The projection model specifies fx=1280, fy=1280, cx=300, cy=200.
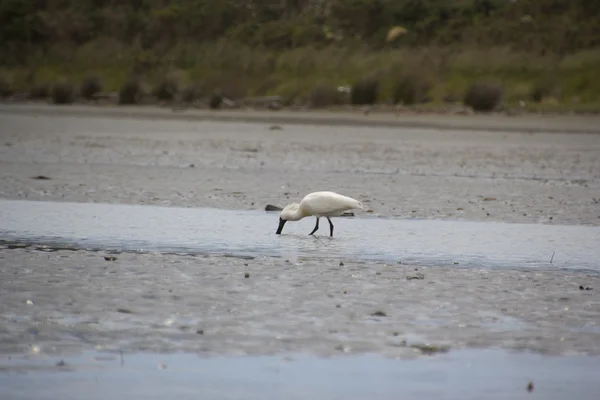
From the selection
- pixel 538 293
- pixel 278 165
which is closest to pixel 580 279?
pixel 538 293

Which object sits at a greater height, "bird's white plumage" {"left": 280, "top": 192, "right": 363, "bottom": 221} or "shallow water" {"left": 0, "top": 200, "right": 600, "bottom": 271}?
"bird's white plumage" {"left": 280, "top": 192, "right": 363, "bottom": 221}

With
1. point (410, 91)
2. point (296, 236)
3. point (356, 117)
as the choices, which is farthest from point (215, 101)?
point (296, 236)

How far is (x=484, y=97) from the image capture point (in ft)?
136

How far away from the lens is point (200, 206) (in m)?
14.8

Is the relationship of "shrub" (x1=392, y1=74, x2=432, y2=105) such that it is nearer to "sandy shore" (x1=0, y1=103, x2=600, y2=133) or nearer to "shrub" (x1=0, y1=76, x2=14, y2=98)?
"sandy shore" (x1=0, y1=103, x2=600, y2=133)

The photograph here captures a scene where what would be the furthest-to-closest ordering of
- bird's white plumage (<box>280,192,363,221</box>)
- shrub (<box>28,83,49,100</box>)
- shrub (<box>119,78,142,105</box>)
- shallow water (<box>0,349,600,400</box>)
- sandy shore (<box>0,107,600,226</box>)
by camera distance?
1. shrub (<box>28,83,49,100</box>)
2. shrub (<box>119,78,142,105</box>)
3. sandy shore (<box>0,107,600,226</box>)
4. bird's white plumage (<box>280,192,363,221</box>)
5. shallow water (<box>0,349,600,400</box>)

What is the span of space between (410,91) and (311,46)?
25.4 meters

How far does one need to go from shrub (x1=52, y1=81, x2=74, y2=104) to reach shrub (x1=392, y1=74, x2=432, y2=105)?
12208 millimetres

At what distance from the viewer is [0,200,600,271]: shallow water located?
10781 millimetres

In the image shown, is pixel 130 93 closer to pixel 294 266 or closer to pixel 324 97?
pixel 324 97

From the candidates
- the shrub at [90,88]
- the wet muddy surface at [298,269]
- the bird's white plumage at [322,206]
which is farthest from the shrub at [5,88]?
the bird's white plumage at [322,206]

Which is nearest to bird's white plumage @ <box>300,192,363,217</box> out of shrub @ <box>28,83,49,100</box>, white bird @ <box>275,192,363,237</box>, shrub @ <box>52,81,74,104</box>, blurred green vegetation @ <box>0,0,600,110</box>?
white bird @ <box>275,192,363,237</box>

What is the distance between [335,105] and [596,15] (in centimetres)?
3582

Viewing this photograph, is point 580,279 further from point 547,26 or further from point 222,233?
point 547,26
